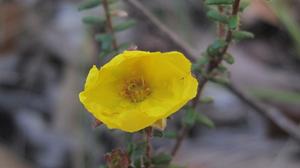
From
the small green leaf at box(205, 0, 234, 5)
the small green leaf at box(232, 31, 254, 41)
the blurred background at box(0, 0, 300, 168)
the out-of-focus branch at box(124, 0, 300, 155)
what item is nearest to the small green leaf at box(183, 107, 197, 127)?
the out-of-focus branch at box(124, 0, 300, 155)

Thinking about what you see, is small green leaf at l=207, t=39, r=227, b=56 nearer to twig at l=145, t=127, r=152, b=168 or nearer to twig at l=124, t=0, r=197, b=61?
twig at l=145, t=127, r=152, b=168

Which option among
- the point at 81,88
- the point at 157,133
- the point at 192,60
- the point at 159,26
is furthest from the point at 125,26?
the point at 81,88

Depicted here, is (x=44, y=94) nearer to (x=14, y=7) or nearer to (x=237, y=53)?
(x=14, y=7)

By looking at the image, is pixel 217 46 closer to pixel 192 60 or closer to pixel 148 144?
pixel 148 144

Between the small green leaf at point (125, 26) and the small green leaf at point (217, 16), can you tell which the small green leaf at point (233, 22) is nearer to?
the small green leaf at point (217, 16)

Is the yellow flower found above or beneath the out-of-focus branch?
above

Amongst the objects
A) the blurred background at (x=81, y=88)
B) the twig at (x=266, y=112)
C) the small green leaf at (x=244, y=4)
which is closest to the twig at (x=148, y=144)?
the small green leaf at (x=244, y=4)

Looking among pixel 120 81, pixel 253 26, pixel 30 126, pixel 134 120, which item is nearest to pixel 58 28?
pixel 30 126
